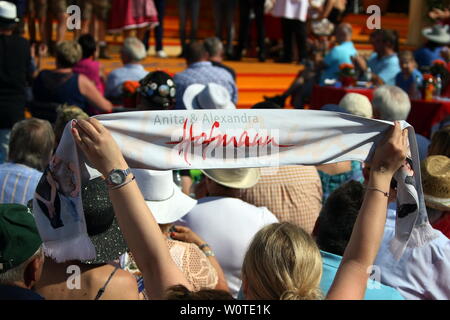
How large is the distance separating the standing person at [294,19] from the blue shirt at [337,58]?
2.30 m

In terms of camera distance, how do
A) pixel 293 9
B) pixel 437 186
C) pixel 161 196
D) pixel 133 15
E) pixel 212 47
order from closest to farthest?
pixel 437 186 < pixel 161 196 < pixel 212 47 < pixel 133 15 < pixel 293 9

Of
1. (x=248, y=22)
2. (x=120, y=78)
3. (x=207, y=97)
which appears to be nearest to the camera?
(x=207, y=97)

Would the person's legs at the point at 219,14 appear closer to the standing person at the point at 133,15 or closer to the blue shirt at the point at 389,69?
the standing person at the point at 133,15

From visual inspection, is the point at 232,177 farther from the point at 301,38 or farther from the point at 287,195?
the point at 301,38

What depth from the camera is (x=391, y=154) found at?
2154 mm

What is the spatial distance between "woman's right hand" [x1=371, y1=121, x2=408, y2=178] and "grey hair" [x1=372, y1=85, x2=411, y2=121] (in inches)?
123

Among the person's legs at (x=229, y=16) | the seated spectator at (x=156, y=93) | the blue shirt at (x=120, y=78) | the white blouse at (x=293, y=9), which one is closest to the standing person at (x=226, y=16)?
the person's legs at (x=229, y=16)

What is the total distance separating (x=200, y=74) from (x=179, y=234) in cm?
372

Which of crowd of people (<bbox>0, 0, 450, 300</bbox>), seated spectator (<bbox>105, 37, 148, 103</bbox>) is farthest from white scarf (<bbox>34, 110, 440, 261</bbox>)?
seated spectator (<bbox>105, 37, 148, 103</bbox>)

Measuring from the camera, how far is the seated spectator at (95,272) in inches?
92.4

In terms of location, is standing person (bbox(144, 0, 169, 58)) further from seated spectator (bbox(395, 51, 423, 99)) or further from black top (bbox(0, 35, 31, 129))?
black top (bbox(0, 35, 31, 129))

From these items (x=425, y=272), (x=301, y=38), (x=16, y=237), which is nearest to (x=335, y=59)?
(x=301, y=38)

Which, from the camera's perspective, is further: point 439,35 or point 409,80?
point 439,35

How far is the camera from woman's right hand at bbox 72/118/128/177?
1.95 m
